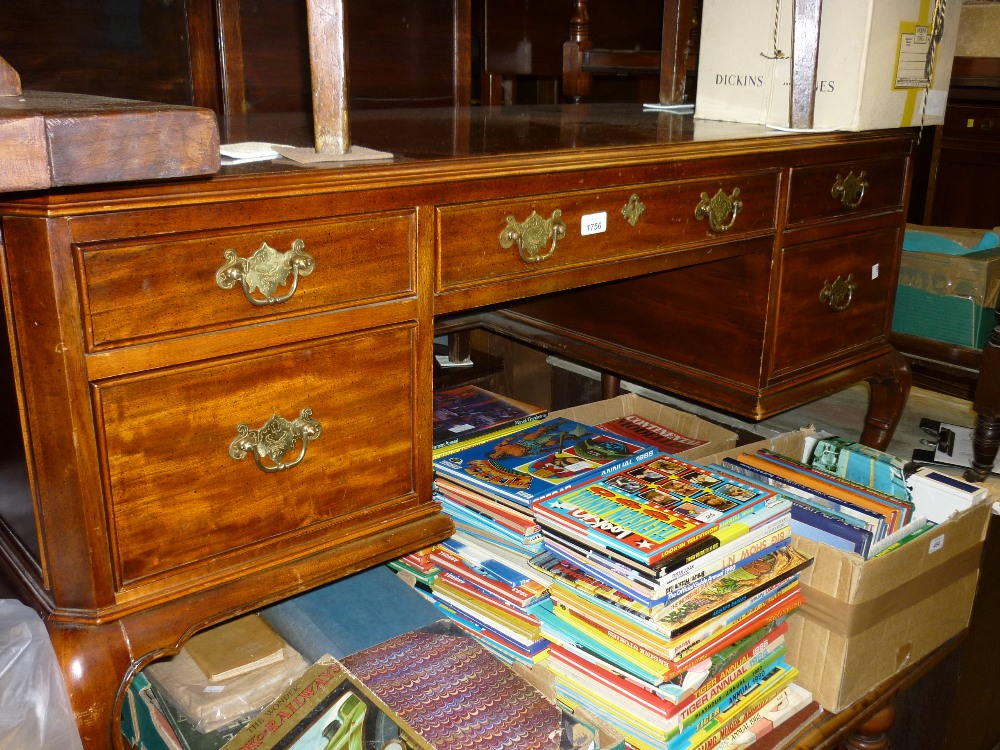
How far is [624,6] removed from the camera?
2781 millimetres

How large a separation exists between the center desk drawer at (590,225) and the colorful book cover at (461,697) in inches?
17.5

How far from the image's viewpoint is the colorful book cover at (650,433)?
5.64ft

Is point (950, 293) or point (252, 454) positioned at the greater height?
point (252, 454)

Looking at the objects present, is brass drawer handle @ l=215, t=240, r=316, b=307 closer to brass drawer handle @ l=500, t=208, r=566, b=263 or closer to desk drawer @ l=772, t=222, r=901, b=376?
brass drawer handle @ l=500, t=208, r=566, b=263

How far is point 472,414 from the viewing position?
1.66 meters

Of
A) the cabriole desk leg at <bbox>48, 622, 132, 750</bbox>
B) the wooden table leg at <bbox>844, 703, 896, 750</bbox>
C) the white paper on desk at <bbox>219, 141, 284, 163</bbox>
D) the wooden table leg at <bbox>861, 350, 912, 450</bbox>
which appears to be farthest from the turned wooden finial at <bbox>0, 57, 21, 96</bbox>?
the wooden table leg at <bbox>861, 350, 912, 450</bbox>

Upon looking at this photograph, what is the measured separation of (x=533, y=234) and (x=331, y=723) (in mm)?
589

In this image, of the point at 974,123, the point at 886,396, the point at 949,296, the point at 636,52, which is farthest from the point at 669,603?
the point at 974,123

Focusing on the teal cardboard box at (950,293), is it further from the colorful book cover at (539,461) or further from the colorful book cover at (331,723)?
the colorful book cover at (331,723)

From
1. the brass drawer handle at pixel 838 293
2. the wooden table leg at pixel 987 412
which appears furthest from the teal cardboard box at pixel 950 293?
the brass drawer handle at pixel 838 293

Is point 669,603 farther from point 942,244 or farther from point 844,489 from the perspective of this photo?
point 942,244

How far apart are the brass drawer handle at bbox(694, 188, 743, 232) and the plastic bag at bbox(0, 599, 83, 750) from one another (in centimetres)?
97

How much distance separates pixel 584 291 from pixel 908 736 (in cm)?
102

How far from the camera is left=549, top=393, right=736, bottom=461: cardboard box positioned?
1.73 metres
